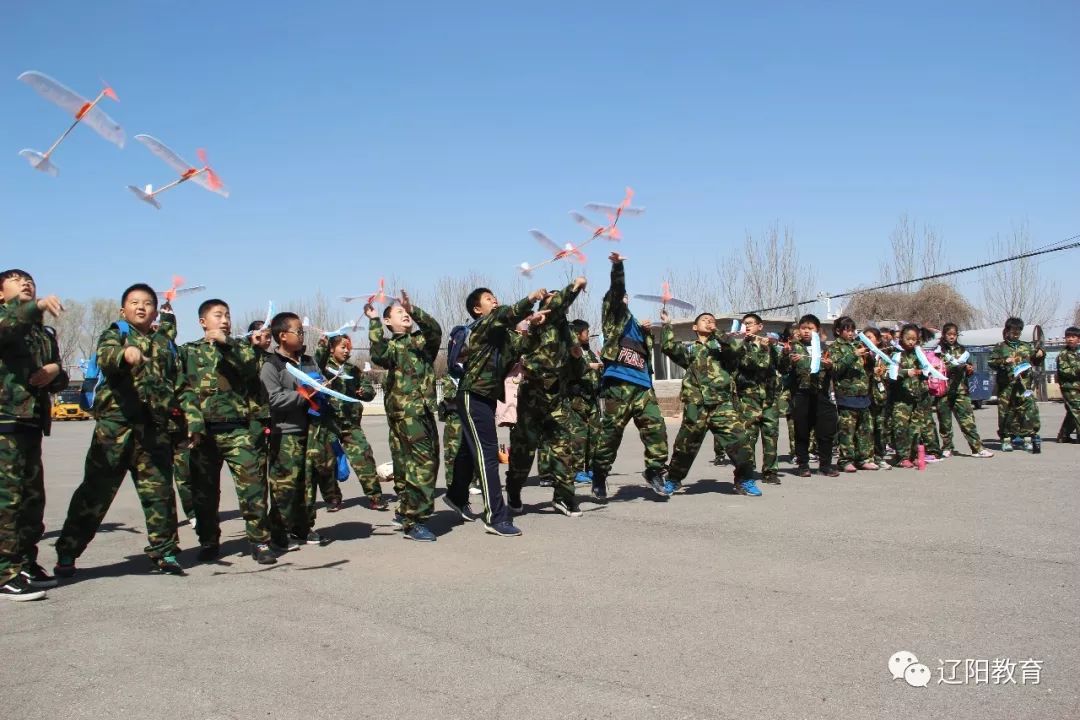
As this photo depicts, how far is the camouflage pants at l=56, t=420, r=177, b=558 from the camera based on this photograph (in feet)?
19.9

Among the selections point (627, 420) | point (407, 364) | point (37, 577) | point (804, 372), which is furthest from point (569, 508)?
point (37, 577)

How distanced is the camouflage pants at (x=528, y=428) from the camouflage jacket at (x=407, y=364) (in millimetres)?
1028

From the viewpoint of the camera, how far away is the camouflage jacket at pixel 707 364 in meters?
9.30

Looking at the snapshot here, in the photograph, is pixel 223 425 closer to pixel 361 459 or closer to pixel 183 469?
pixel 183 469

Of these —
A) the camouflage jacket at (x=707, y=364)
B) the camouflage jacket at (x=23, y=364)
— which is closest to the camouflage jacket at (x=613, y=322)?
the camouflage jacket at (x=707, y=364)

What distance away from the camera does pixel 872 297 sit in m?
43.0

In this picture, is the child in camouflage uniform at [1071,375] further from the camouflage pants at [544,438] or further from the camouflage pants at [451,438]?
the camouflage pants at [451,438]

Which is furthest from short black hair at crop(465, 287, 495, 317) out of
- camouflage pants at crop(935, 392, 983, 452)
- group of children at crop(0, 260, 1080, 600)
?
camouflage pants at crop(935, 392, 983, 452)

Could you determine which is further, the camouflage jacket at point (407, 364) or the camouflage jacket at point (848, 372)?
the camouflage jacket at point (848, 372)

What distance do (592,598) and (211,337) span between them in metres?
3.55

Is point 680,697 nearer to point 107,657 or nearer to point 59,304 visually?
point 107,657

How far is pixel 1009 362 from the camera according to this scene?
12898mm

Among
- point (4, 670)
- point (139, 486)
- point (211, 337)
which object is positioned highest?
point (211, 337)

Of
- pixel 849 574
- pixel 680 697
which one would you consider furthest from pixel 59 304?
pixel 849 574
